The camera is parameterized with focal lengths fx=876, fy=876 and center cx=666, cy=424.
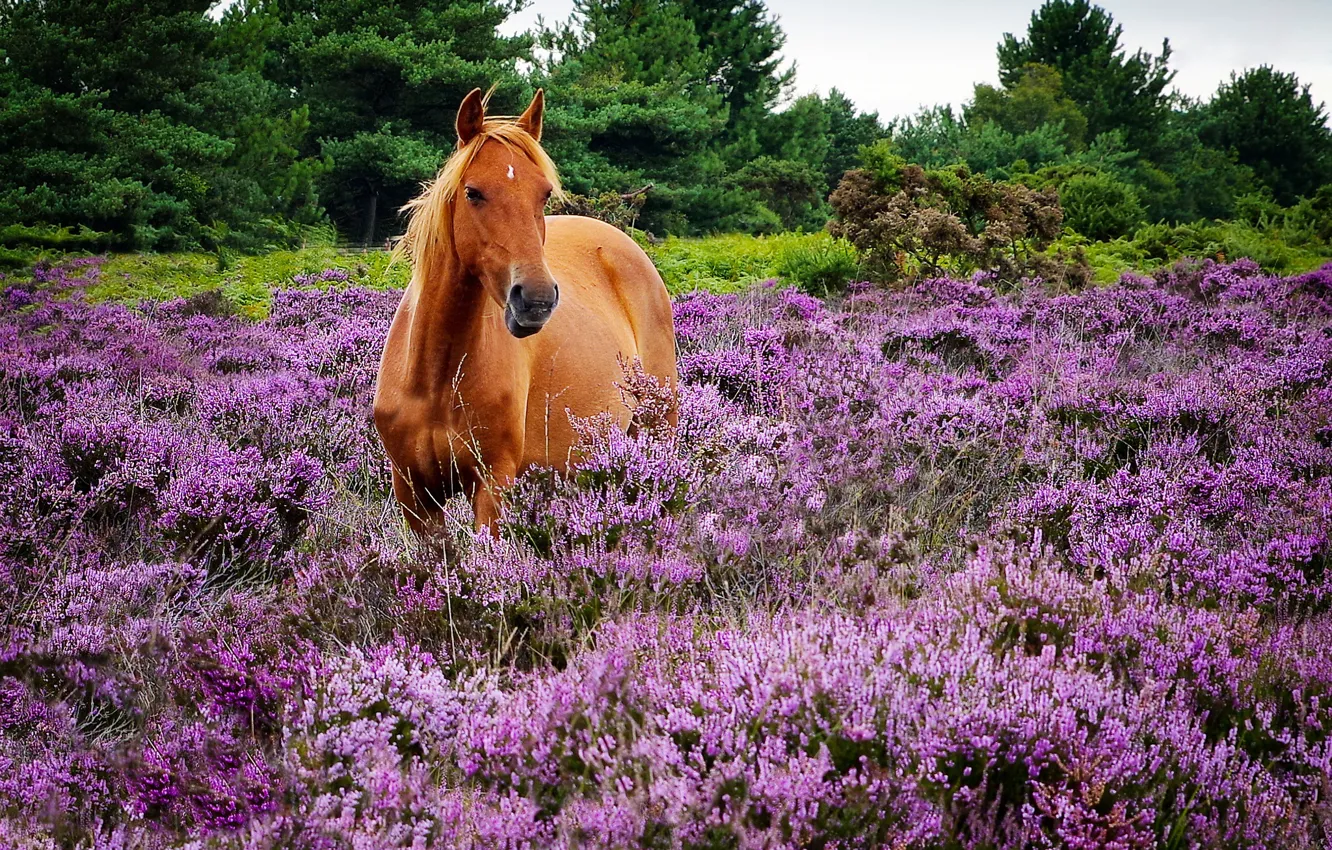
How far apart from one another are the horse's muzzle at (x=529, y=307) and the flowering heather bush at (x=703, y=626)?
606mm

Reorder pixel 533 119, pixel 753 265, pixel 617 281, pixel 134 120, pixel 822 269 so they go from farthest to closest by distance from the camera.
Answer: pixel 134 120 → pixel 753 265 → pixel 822 269 → pixel 617 281 → pixel 533 119

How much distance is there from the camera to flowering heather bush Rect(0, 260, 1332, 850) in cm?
161

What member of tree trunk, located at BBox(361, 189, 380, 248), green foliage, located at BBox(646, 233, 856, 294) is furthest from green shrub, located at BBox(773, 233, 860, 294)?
tree trunk, located at BBox(361, 189, 380, 248)

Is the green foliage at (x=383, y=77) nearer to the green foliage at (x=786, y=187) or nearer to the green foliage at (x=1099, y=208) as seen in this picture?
the green foliage at (x=786, y=187)

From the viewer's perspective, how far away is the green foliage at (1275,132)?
38.3 m

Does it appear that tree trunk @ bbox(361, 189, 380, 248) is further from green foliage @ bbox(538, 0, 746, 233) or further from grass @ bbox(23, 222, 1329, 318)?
grass @ bbox(23, 222, 1329, 318)

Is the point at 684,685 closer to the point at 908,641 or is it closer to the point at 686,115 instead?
the point at 908,641

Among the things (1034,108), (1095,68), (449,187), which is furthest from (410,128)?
(1095,68)

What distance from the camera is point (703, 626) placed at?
246 centimetres

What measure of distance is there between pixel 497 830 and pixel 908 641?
0.97 meters

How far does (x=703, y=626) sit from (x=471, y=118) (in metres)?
1.97

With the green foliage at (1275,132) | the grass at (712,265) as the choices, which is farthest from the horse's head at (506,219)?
the green foliage at (1275,132)

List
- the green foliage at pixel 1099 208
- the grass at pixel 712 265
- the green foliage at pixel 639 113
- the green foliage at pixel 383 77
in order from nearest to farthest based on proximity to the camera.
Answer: the grass at pixel 712 265, the green foliage at pixel 1099 208, the green foliage at pixel 383 77, the green foliage at pixel 639 113

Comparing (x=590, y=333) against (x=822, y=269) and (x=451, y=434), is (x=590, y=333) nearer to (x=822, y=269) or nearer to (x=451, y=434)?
(x=451, y=434)
